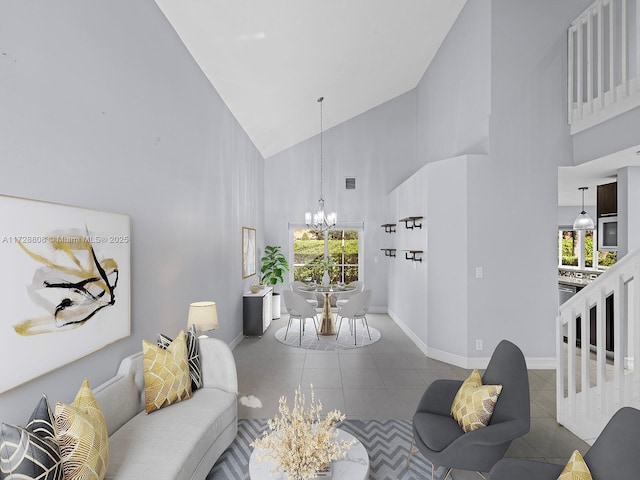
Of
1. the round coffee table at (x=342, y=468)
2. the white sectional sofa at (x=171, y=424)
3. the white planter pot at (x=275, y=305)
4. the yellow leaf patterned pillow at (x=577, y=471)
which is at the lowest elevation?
the white planter pot at (x=275, y=305)

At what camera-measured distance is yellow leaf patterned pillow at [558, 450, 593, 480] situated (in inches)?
57.2

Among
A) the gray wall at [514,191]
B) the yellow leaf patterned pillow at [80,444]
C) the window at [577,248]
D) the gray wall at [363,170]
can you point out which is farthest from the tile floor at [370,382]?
the window at [577,248]

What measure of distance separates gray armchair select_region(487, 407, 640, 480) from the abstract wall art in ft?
7.48

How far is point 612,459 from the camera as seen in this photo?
4.64 feet

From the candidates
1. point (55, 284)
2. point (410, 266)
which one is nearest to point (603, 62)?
point (410, 266)

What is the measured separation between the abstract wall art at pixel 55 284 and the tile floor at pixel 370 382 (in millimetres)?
1648

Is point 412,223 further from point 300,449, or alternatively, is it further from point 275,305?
point 300,449

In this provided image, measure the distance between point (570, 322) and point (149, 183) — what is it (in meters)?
3.69

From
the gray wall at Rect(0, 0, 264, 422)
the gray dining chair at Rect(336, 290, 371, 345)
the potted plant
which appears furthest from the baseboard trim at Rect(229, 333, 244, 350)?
the gray dining chair at Rect(336, 290, 371, 345)

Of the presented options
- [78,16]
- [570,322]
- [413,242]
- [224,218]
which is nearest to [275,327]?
[224,218]

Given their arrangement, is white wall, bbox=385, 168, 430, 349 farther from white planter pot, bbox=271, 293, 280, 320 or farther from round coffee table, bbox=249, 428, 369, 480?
round coffee table, bbox=249, 428, 369, 480

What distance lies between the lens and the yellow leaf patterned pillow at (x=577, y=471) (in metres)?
1.45

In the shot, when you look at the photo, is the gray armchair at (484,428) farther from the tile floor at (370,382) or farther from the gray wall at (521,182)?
the gray wall at (521,182)

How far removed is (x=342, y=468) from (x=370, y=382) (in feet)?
6.81
